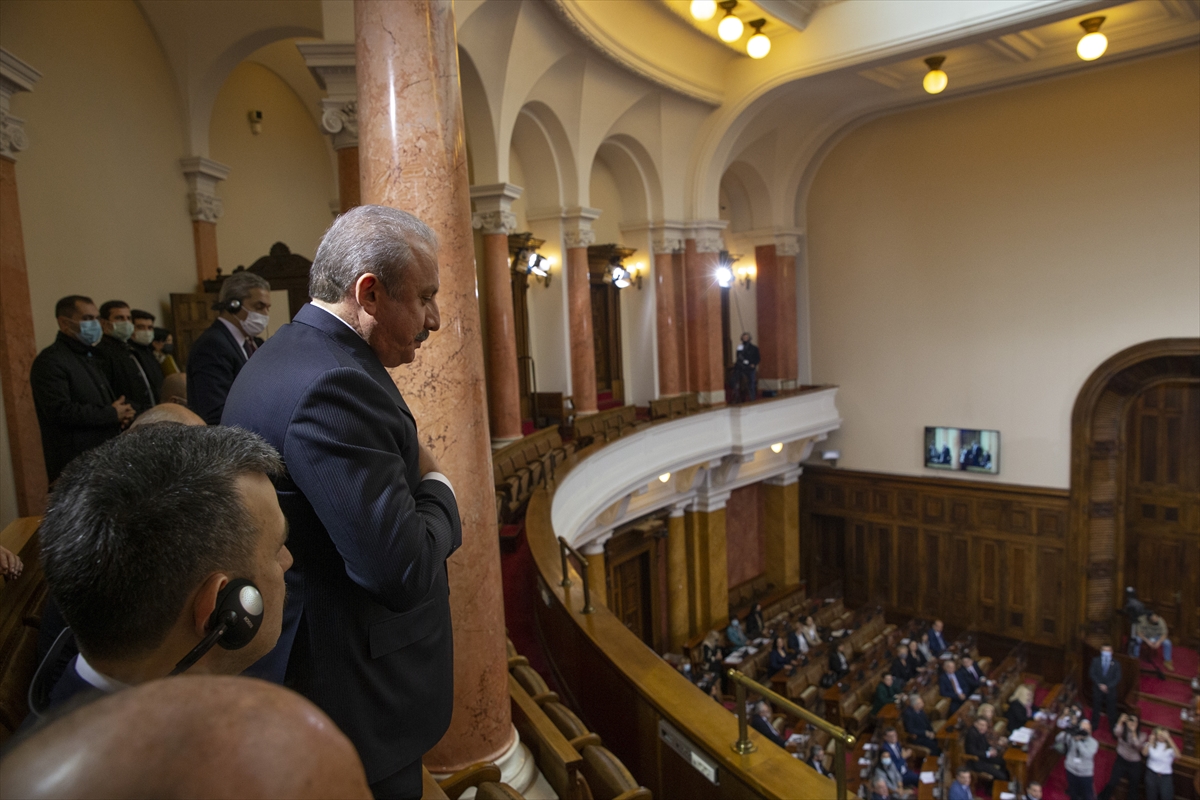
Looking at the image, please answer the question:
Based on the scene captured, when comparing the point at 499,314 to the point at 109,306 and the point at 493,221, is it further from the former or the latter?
the point at 109,306

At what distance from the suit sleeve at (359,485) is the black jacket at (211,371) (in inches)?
75.5

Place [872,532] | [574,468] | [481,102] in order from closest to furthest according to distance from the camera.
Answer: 1. [574,468]
2. [481,102]
3. [872,532]

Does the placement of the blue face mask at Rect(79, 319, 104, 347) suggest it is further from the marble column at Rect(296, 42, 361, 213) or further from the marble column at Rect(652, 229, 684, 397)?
the marble column at Rect(652, 229, 684, 397)

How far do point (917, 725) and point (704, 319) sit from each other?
766 cm

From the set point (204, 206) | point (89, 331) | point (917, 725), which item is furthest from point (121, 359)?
point (917, 725)

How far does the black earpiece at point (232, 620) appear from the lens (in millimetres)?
994

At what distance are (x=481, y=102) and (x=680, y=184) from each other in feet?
17.4

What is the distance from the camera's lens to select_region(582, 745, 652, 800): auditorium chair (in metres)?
2.90

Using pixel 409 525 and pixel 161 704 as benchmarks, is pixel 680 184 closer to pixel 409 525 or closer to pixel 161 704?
pixel 409 525

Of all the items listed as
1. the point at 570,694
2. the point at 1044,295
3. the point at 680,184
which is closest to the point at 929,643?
the point at 1044,295

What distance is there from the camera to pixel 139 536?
3.18 ft

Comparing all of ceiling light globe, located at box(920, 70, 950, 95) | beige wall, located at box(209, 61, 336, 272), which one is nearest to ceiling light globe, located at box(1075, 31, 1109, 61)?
ceiling light globe, located at box(920, 70, 950, 95)

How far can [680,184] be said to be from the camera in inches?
548

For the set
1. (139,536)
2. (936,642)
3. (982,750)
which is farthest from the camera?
(936,642)
